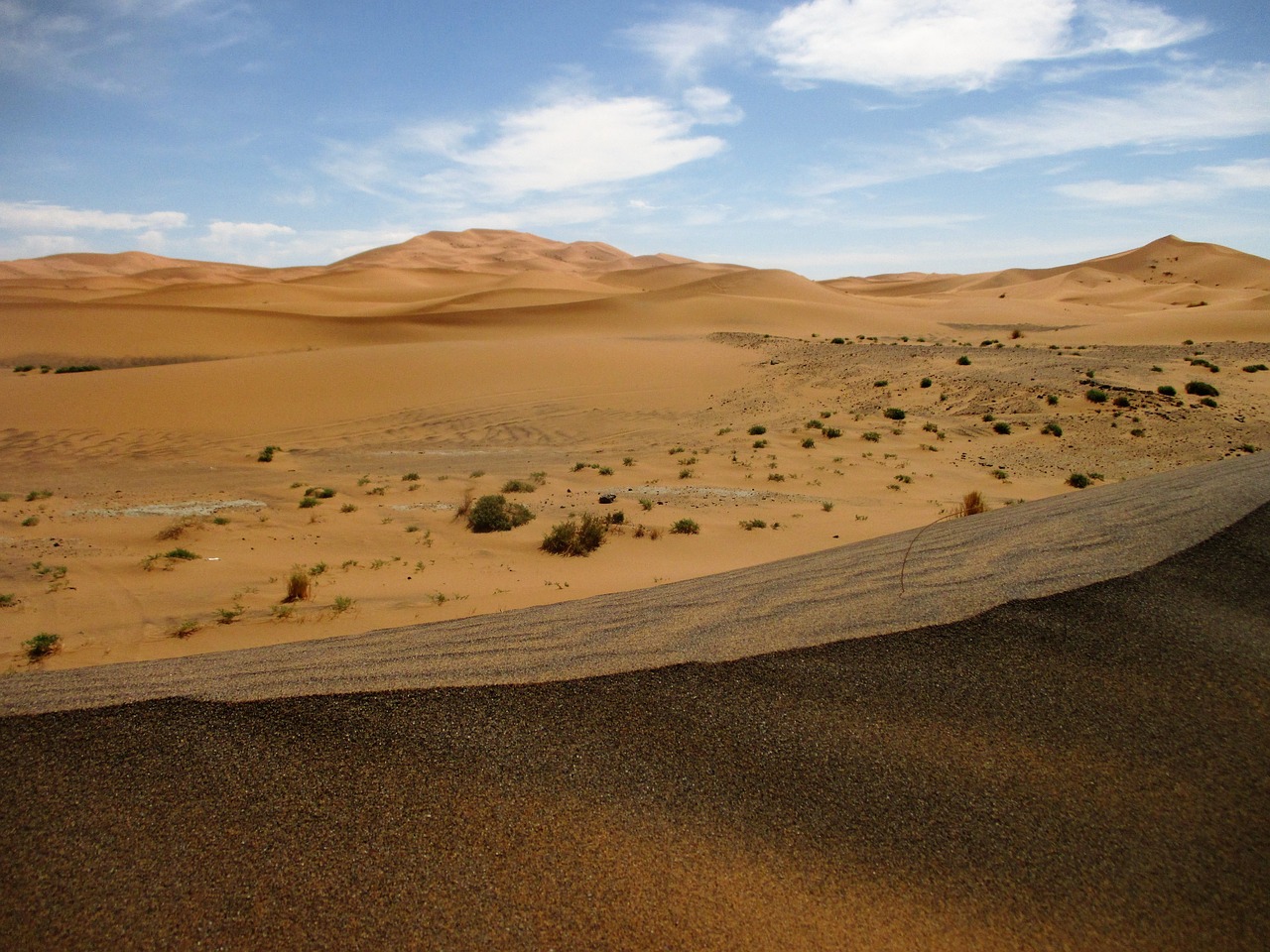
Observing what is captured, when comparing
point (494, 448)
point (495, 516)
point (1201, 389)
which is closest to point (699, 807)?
point (495, 516)

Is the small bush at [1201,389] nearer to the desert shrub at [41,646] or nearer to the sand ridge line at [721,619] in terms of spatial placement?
the sand ridge line at [721,619]

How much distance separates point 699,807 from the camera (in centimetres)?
315

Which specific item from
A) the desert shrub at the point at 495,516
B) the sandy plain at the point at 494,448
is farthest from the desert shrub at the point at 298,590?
the desert shrub at the point at 495,516

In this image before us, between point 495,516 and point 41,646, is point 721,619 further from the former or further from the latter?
point 495,516

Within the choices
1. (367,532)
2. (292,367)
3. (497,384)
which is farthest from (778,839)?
(292,367)

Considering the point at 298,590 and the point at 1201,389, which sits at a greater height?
the point at 1201,389

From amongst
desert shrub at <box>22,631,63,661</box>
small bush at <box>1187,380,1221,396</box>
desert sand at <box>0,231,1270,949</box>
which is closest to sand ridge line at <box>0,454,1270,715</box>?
desert sand at <box>0,231,1270,949</box>

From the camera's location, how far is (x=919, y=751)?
3402 mm

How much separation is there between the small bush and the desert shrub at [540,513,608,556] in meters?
20.3

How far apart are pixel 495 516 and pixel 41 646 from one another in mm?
6169

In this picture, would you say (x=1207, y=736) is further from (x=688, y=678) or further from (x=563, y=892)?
(x=563, y=892)

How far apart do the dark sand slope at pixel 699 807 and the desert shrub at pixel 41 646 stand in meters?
3.93

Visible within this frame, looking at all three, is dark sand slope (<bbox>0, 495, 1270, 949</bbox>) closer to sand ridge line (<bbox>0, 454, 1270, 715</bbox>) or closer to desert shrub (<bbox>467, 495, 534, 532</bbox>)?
sand ridge line (<bbox>0, 454, 1270, 715</bbox>)

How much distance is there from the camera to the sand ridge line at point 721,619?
4.20 meters
